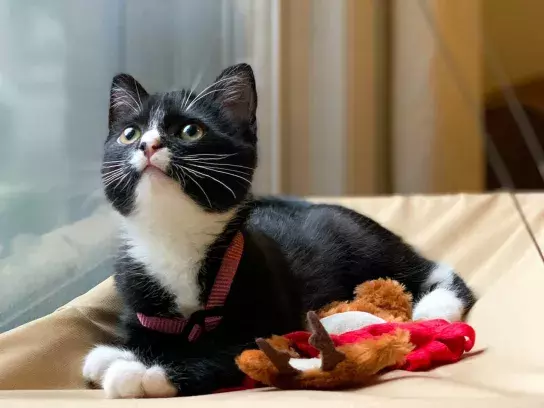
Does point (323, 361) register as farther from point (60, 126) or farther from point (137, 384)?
point (60, 126)

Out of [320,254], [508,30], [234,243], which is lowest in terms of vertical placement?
[320,254]

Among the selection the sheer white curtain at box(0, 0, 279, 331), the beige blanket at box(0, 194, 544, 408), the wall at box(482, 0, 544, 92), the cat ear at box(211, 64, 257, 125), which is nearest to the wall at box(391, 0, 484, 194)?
the wall at box(482, 0, 544, 92)

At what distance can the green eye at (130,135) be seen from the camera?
0.88 metres

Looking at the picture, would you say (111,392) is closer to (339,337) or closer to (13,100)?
(339,337)

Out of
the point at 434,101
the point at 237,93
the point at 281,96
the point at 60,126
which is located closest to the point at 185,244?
the point at 237,93

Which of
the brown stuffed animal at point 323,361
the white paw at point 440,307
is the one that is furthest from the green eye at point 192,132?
the white paw at point 440,307

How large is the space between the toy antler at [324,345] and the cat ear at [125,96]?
40 cm

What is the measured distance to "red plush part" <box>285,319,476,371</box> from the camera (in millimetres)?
823

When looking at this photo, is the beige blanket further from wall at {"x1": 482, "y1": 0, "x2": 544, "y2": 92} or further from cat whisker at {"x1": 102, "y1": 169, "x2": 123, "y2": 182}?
wall at {"x1": 482, "y1": 0, "x2": 544, "y2": 92}

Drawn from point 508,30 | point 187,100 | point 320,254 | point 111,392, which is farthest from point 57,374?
point 508,30

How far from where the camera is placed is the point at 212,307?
880 millimetres

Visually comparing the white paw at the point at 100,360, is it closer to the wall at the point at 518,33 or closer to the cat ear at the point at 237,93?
the cat ear at the point at 237,93

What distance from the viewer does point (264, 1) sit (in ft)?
6.77

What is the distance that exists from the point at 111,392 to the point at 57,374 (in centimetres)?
17
